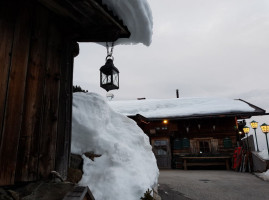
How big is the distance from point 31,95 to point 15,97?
21 centimetres

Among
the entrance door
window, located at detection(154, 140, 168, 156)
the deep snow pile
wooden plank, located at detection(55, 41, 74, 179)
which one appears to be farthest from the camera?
window, located at detection(154, 140, 168, 156)

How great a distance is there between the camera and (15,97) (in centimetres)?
221

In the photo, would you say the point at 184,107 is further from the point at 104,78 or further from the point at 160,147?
the point at 104,78

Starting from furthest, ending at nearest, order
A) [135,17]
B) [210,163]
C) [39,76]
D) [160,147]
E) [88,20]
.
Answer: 1. [160,147]
2. [210,163]
3. [135,17]
4. [88,20]
5. [39,76]

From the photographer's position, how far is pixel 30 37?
97.3 inches

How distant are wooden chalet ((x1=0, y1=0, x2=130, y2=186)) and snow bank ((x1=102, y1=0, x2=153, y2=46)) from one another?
14 centimetres

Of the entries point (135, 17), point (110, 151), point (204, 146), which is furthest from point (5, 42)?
point (204, 146)

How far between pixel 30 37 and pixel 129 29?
1.38 m

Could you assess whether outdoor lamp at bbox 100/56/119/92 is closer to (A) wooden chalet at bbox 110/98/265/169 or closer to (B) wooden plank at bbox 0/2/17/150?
(B) wooden plank at bbox 0/2/17/150

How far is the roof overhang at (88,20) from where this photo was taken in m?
2.54

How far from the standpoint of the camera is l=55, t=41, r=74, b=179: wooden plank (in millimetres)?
2799

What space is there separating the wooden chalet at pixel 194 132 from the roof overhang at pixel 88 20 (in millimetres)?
11514

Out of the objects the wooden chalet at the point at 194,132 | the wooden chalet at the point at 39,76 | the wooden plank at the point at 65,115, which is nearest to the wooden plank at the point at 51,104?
the wooden chalet at the point at 39,76

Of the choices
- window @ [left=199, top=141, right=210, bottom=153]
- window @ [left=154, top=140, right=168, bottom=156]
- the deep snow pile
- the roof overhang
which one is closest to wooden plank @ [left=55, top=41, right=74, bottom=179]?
the roof overhang
